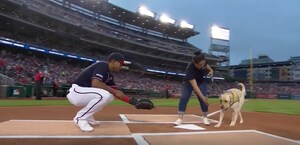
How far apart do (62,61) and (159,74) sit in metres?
21.9

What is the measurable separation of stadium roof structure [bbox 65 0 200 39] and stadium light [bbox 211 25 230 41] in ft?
23.5

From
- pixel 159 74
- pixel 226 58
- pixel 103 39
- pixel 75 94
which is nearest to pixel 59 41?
pixel 103 39

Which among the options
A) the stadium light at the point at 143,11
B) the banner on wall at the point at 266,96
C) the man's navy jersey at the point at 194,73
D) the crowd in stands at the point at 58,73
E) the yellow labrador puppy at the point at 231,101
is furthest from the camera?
the stadium light at the point at 143,11

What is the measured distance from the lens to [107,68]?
204 inches

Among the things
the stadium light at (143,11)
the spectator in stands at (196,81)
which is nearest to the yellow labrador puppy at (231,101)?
the spectator in stands at (196,81)

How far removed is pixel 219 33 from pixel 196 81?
71.8m

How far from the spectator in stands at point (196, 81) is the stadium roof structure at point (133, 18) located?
46348mm

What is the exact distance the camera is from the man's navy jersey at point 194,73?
21.1 feet

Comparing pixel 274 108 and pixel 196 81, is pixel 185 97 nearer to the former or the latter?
pixel 196 81

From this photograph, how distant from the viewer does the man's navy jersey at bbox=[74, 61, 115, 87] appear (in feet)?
16.5

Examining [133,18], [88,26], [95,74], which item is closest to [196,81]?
[95,74]

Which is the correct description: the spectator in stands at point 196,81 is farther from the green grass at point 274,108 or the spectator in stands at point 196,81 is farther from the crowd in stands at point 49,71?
the crowd in stands at point 49,71

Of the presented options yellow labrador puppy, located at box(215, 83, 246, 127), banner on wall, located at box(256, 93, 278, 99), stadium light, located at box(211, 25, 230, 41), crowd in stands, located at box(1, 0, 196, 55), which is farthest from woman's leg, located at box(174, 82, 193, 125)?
stadium light, located at box(211, 25, 230, 41)

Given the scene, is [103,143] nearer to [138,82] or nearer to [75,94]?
[75,94]
